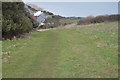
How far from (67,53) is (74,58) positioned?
1222mm

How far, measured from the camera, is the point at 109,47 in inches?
539

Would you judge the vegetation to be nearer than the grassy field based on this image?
No

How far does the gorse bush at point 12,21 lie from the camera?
1898cm

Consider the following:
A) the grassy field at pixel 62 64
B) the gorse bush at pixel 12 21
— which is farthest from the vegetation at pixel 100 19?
the grassy field at pixel 62 64

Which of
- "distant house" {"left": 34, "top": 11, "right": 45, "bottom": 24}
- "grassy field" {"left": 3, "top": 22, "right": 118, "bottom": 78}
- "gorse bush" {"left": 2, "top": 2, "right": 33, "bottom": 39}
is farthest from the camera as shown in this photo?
"distant house" {"left": 34, "top": 11, "right": 45, "bottom": 24}

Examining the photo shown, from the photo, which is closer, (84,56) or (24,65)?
(24,65)

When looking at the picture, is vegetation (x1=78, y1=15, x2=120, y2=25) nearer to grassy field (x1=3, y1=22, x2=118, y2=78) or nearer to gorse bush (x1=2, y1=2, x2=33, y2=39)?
gorse bush (x1=2, y1=2, x2=33, y2=39)

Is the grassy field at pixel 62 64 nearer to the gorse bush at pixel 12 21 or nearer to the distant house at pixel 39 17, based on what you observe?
the gorse bush at pixel 12 21

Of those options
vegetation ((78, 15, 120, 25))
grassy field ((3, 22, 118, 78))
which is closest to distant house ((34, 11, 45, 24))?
vegetation ((78, 15, 120, 25))

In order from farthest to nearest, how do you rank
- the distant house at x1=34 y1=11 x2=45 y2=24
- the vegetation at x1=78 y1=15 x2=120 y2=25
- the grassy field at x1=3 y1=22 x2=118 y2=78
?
the distant house at x1=34 y1=11 x2=45 y2=24 < the vegetation at x1=78 y1=15 x2=120 y2=25 < the grassy field at x1=3 y1=22 x2=118 y2=78

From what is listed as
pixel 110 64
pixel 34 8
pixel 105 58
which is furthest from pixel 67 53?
pixel 34 8

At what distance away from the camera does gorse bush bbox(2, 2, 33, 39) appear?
62.3ft

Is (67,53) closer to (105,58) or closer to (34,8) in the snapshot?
(105,58)

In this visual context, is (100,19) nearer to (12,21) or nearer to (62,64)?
(12,21)
